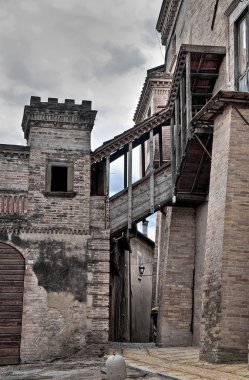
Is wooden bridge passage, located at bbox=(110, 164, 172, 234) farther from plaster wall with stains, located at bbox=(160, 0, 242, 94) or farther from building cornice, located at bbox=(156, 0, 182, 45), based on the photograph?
building cornice, located at bbox=(156, 0, 182, 45)

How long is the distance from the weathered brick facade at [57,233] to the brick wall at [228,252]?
488cm

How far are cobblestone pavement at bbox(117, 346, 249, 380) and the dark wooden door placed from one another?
3080mm

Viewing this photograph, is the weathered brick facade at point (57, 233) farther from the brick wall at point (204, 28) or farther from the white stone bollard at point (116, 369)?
the white stone bollard at point (116, 369)

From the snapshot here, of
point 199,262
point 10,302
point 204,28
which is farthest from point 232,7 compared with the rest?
point 10,302

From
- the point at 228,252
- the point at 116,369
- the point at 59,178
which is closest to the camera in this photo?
the point at 116,369

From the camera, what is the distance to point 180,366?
38.9 ft

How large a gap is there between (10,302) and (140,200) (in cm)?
495

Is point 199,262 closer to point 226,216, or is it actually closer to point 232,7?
point 226,216

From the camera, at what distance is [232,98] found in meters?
12.5

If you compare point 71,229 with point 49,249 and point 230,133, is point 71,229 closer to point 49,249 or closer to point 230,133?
point 49,249

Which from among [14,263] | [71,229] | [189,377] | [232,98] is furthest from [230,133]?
[14,263]

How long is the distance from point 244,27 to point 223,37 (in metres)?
1.37

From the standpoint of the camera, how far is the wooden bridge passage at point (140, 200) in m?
17.7

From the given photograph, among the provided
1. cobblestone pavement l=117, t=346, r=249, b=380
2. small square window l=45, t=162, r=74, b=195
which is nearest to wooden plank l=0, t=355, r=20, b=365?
cobblestone pavement l=117, t=346, r=249, b=380
